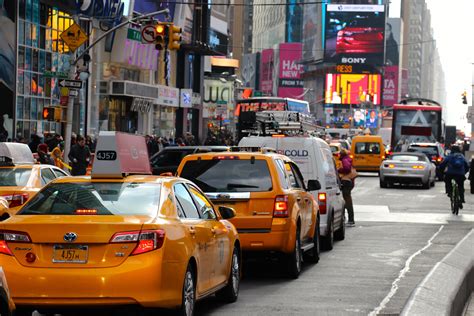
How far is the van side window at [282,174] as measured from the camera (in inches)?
572

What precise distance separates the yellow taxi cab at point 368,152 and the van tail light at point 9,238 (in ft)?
148

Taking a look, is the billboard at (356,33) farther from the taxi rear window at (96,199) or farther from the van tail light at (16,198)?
the taxi rear window at (96,199)

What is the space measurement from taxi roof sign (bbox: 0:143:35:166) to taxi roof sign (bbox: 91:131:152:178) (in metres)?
7.48

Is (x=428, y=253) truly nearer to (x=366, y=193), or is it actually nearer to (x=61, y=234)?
(x=61, y=234)

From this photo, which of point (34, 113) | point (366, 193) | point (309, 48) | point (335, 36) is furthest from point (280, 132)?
point (309, 48)

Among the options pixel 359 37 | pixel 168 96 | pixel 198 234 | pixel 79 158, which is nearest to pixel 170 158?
pixel 79 158

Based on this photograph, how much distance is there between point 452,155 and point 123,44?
31.6 metres

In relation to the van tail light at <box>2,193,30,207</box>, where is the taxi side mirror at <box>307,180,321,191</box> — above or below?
above

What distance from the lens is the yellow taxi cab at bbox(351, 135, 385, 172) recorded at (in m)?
54.0

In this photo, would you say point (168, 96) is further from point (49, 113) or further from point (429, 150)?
point (49, 113)

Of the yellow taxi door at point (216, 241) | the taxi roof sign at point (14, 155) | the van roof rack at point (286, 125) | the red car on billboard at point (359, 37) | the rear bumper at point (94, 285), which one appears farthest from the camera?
the red car on billboard at point (359, 37)

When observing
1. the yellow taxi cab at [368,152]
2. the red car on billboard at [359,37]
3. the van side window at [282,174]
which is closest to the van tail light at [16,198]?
the van side window at [282,174]

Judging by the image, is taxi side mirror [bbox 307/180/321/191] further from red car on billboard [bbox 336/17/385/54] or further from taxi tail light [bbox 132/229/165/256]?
red car on billboard [bbox 336/17/385/54]

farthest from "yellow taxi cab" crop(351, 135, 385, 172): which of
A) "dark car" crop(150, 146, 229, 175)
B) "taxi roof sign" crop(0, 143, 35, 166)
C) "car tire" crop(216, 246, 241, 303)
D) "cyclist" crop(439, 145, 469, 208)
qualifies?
"car tire" crop(216, 246, 241, 303)
